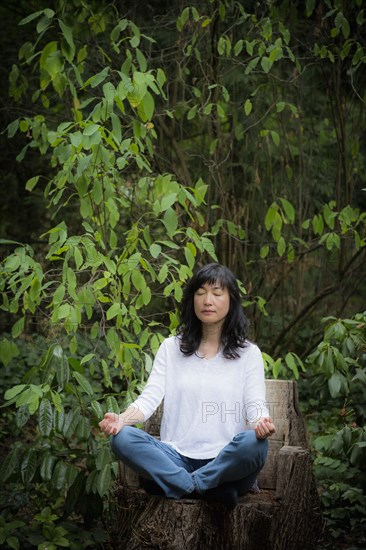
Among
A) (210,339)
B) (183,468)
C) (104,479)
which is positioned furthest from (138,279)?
(104,479)

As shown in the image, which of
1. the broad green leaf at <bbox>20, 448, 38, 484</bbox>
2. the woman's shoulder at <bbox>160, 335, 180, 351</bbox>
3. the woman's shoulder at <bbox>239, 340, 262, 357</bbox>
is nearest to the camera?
the woman's shoulder at <bbox>239, 340, 262, 357</bbox>

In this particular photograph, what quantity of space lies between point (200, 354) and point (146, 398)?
353 mm

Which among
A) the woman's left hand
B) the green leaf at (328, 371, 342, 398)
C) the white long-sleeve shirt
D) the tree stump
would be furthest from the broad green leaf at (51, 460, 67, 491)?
the green leaf at (328, 371, 342, 398)

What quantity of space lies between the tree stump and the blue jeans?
0.08 metres

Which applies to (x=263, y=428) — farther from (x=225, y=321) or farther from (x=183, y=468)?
(x=225, y=321)

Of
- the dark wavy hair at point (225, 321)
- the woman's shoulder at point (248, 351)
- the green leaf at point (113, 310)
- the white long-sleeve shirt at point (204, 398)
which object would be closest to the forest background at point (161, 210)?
the green leaf at point (113, 310)

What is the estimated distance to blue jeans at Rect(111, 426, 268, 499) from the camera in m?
3.08

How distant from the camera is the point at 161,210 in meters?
3.53

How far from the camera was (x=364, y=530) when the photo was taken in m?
4.28

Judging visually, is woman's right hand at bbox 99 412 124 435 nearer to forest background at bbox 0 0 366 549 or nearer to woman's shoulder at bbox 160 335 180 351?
forest background at bbox 0 0 366 549

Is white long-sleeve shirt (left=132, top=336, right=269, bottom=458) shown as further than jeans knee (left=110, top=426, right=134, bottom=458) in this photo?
Yes

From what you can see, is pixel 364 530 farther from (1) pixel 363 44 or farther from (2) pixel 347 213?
(1) pixel 363 44

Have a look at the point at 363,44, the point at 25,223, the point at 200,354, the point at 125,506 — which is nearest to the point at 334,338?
the point at 200,354

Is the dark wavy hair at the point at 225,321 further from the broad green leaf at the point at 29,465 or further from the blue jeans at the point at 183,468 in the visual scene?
the broad green leaf at the point at 29,465
